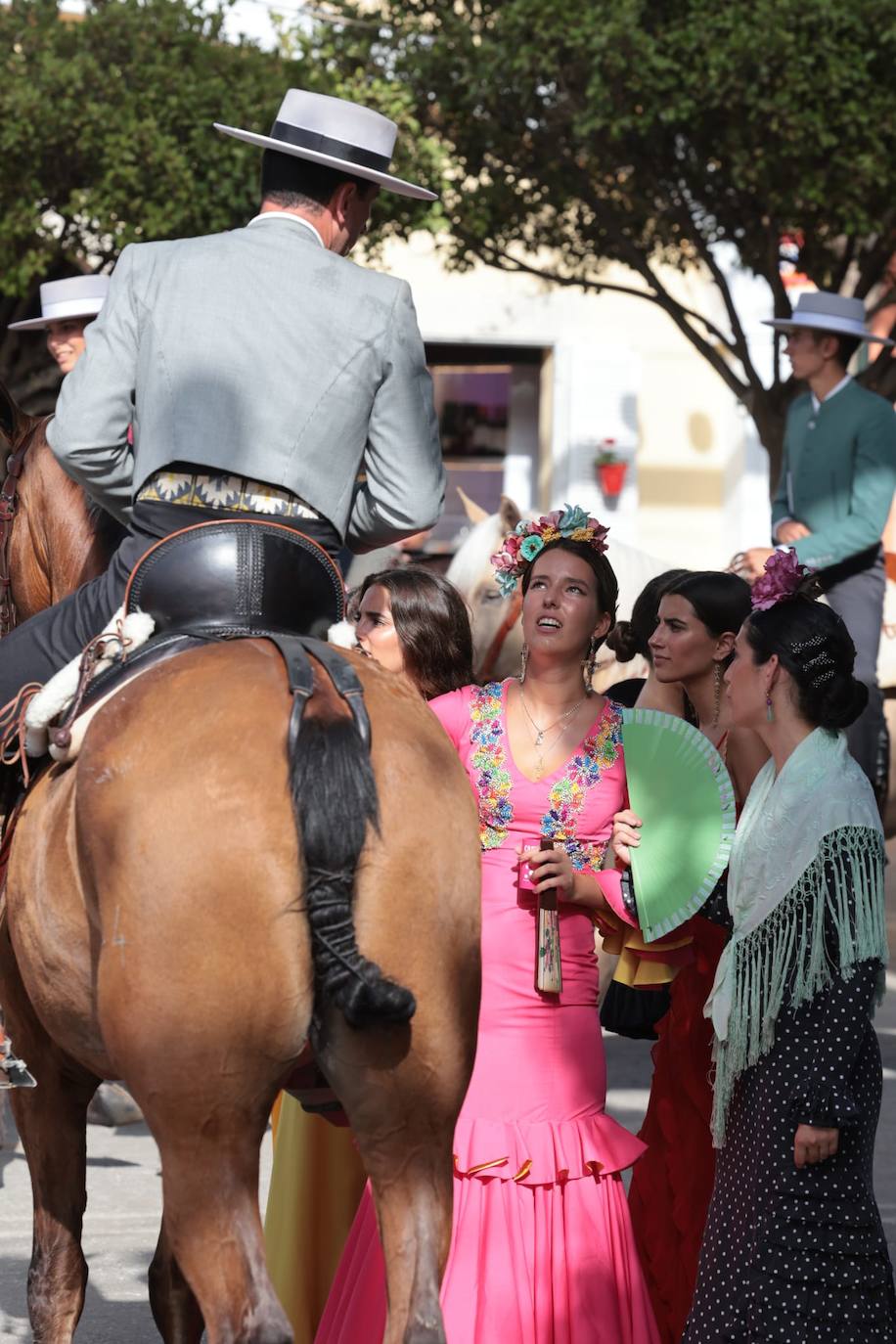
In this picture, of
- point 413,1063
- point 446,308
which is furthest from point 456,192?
point 413,1063

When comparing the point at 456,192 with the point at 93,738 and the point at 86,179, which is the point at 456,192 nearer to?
the point at 86,179

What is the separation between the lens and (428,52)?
Result: 12977 millimetres

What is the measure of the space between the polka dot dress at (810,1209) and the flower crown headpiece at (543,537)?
1.14m

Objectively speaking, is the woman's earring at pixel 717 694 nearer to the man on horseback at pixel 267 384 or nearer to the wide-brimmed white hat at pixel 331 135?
the man on horseback at pixel 267 384

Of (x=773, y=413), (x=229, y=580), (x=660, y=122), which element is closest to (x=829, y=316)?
(x=229, y=580)

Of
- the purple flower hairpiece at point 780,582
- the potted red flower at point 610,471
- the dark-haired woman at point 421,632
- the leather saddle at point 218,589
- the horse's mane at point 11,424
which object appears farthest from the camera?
the potted red flower at point 610,471

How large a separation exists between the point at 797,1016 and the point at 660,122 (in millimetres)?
10111

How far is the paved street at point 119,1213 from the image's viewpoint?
492cm

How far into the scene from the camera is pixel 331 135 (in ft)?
11.9

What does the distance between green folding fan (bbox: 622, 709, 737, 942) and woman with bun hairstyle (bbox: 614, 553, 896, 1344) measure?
65 millimetres

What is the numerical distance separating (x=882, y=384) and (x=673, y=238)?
213 centimetres

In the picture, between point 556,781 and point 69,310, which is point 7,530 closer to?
point 556,781

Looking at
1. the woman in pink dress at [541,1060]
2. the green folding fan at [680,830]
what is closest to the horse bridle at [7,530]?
the woman in pink dress at [541,1060]

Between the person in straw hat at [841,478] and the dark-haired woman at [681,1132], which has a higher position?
the person in straw hat at [841,478]
